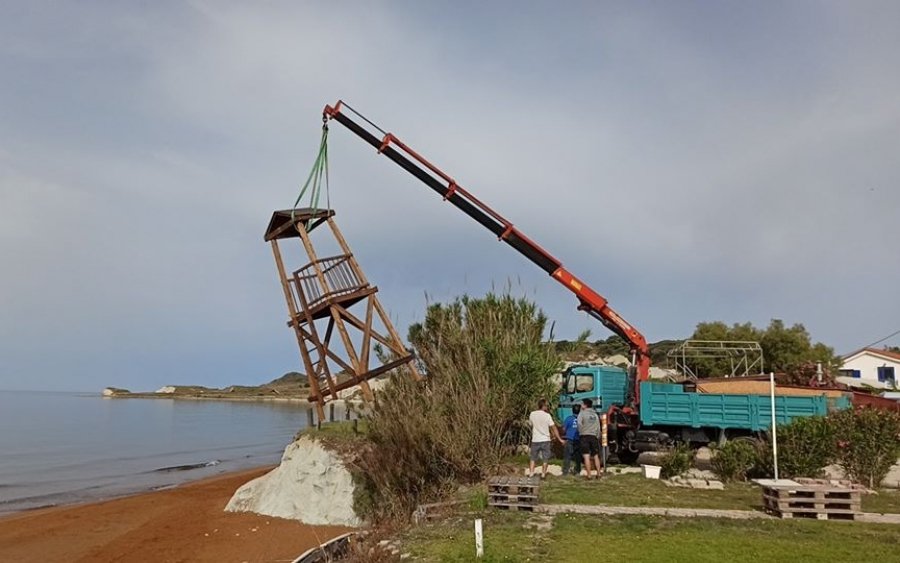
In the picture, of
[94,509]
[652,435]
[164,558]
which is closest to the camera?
[164,558]

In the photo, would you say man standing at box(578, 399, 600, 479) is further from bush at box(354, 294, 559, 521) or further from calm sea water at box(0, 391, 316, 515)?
calm sea water at box(0, 391, 316, 515)

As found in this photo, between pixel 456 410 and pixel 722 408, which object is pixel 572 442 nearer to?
pixel 456 410

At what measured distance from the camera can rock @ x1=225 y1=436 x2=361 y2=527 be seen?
18.3 meters

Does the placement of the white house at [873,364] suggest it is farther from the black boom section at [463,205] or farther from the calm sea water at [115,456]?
the calm sea water at [115,456]

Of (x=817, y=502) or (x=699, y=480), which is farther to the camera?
(x=699, y=480)

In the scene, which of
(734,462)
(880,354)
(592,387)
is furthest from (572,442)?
(880,354)

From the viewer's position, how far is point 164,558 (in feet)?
53.6

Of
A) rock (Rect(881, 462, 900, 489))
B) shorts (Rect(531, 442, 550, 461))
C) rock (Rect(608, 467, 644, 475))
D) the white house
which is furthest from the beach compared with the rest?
the white house

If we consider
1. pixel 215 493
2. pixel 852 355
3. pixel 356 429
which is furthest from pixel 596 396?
pixel 852 355

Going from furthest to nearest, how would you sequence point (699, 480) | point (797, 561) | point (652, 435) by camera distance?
point (652, 435) → point (699, 480) → point (797, 561)

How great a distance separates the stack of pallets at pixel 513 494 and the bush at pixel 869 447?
744 centimetres

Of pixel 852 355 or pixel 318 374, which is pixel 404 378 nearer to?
pixel 318 374

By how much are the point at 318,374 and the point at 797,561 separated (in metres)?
17.1

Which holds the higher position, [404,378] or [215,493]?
Result: [404,378]
